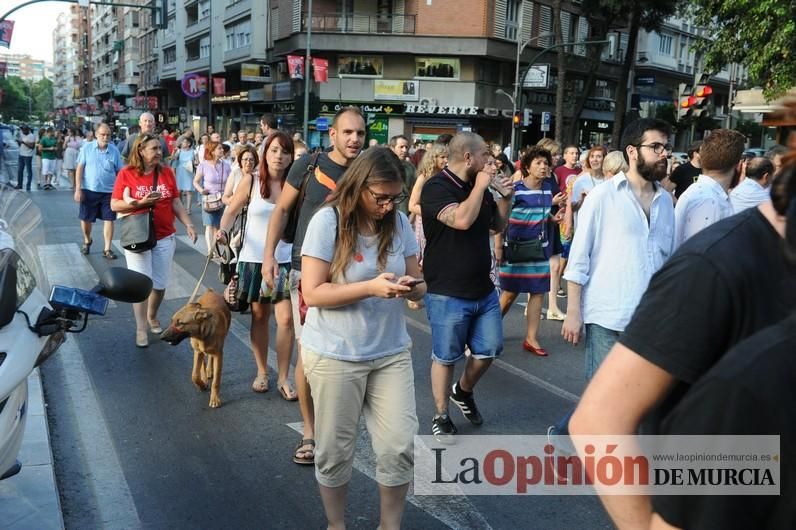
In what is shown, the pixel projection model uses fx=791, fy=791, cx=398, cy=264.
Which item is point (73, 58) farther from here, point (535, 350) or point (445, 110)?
point (535, 350)

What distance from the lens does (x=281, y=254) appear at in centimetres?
548

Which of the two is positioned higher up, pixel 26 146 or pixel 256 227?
pixel 256 227

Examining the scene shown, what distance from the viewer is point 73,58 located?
161500mm

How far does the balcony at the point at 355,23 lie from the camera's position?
3847 centimetres

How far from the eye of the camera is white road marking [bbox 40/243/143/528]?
4.01 metres

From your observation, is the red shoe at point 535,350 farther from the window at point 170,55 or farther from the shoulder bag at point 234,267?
the window at point 170,55

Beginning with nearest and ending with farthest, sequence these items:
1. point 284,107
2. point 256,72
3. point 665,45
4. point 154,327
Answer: point 154,327
point 284,107
point 256,72
point 665,45

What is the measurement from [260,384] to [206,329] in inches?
28.5

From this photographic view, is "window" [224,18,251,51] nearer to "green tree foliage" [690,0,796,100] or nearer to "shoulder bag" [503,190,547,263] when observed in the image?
"green tree foliage" [690,0,796,100]

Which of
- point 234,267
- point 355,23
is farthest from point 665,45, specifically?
point 234,267

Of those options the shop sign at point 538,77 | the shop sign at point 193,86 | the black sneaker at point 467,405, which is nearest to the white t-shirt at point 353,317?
the black sneaker at point 467,405

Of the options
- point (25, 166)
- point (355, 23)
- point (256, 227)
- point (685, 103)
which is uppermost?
point (355, 23)

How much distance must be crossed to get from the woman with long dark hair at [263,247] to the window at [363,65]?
113ft

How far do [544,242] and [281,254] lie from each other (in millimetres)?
2659
